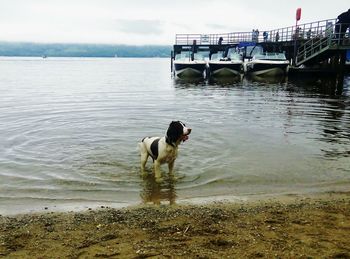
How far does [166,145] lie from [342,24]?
26.6 meters

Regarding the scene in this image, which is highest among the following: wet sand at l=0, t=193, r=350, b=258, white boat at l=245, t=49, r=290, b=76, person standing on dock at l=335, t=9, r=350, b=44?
person standing on dock at l=335, t=9, r=350, b=44

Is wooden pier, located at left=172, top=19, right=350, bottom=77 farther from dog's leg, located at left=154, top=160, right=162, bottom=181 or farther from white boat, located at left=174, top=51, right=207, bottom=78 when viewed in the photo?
dog's leg, located at left=154, top=160, right=162, bottom=181

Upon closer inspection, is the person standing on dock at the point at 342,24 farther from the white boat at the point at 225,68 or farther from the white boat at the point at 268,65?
the white boat at the point at 225,68

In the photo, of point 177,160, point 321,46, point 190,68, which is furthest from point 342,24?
point 177,160

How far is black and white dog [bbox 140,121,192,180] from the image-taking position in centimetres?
696

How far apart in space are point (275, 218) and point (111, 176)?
3.80 m

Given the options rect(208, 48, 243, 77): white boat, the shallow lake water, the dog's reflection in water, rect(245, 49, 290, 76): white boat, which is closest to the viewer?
the dog's reflection in water

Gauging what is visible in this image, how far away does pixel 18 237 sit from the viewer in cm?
498

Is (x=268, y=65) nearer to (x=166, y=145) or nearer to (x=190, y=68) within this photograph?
(x=190, y=68)

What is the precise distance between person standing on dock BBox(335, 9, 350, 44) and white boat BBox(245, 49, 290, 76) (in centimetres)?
653

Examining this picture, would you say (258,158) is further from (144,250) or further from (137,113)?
(137,113)

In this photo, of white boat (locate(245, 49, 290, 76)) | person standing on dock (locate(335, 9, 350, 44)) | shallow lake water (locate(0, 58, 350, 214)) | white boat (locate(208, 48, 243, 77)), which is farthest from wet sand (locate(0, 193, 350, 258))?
white boat (locate(208, 48, 243, 77))

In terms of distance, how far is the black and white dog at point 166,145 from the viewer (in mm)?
6961

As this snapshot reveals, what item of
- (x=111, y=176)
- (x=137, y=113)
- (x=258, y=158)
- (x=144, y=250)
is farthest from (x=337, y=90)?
(x=144, y=250)
